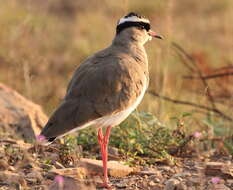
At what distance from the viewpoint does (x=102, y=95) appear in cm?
418

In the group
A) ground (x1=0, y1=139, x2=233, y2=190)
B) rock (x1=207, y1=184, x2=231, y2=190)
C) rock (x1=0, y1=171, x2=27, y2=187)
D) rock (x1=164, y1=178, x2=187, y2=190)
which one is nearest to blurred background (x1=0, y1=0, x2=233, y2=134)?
ground (x1=0, y1=139, x2=233, y2=190)

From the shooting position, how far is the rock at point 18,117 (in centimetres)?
537

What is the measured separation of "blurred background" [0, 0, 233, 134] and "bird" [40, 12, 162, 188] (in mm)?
1505

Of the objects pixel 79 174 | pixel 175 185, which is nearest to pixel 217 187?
pixel 175 185

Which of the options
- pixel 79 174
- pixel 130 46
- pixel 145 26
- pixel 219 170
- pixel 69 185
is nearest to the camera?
pixel 69 185

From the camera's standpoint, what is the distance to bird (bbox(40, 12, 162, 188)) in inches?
159

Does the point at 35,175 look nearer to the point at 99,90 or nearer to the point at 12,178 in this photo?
the point at 12,178

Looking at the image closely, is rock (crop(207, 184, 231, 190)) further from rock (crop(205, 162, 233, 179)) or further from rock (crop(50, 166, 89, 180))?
rock (crop(50, 166, 89, 180))

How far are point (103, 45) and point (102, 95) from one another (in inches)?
264

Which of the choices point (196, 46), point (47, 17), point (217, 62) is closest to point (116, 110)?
point (217, 62)

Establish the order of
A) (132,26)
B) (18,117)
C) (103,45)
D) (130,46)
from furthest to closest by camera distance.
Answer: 1. (103,45)
2. (18,117)
3. (132,26)
4. (130,46)

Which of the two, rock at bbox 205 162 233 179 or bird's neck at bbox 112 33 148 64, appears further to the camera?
bird's neck at bbox 112 33 148 64

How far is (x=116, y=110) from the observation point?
419cm

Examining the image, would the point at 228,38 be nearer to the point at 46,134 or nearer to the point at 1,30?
the point at 1,30
